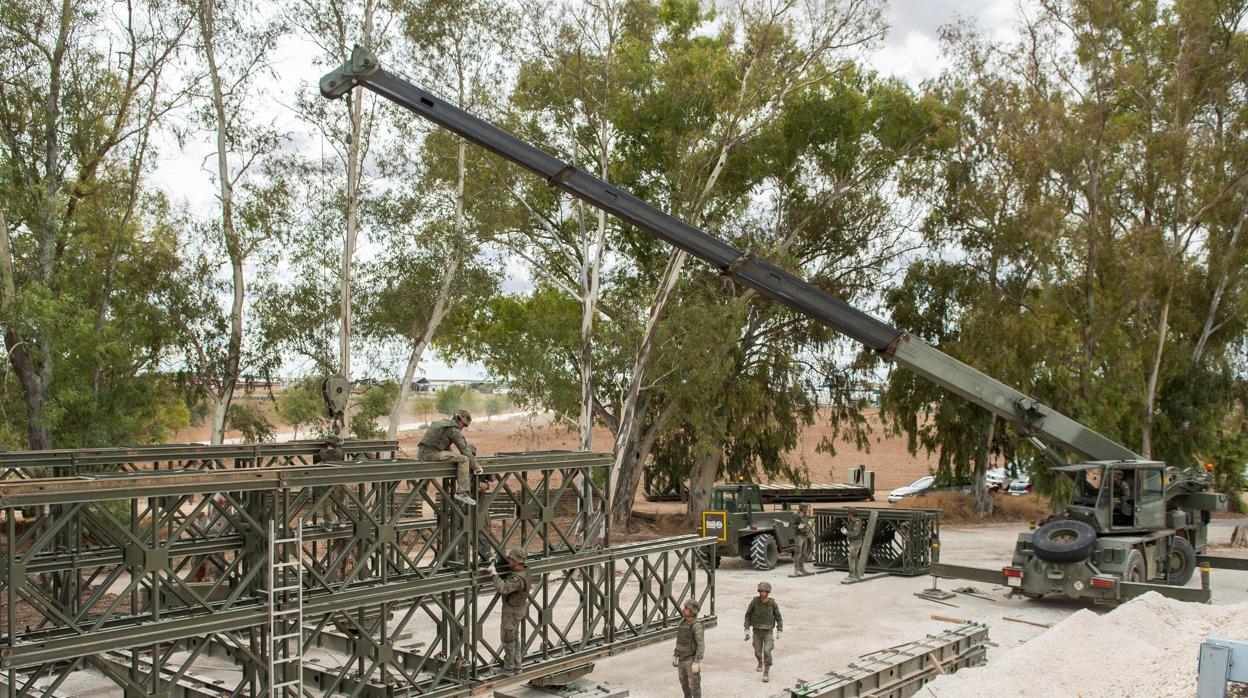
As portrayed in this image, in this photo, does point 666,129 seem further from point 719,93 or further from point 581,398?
point 581,398

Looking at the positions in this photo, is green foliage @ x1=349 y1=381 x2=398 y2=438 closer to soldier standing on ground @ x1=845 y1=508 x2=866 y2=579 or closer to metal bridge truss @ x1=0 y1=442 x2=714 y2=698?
metal bridge truss @ x1=0 y1=442 x2=714 y2=698

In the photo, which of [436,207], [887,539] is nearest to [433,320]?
[436,207]

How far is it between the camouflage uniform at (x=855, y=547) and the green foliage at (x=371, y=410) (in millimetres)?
12109

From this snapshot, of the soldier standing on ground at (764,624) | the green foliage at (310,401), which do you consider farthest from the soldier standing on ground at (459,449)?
the green foliage at (310,401)

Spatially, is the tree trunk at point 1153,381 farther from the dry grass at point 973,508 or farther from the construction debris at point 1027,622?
the construction debris at point 1027,622

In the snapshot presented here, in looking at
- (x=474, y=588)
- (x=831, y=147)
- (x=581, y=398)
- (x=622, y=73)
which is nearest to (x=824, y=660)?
(x=474, y=588)

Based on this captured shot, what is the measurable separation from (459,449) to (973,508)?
29519 mm

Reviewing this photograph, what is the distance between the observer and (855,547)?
21.2m

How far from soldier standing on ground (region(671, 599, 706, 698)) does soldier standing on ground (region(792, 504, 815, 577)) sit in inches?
410

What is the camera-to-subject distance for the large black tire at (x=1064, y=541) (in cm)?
1739

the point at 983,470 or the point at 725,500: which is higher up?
the point at 983,470

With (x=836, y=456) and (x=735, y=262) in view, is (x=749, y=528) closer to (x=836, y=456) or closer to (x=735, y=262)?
(x=735, y=262)

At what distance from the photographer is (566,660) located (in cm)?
1120

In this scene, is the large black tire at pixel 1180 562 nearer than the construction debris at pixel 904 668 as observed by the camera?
No
